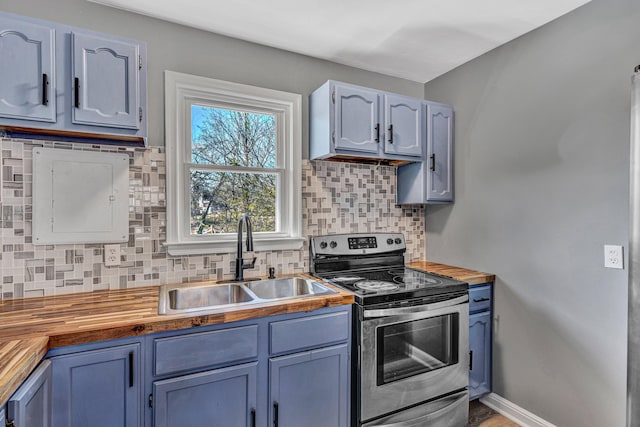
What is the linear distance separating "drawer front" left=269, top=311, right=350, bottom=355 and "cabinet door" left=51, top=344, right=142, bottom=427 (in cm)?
58

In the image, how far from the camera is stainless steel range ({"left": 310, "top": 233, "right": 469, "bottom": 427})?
69.8 inches

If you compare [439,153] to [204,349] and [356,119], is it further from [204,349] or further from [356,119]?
[204,349]

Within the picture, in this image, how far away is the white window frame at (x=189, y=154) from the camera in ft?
6.59

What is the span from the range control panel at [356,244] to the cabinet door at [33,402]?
152 cm

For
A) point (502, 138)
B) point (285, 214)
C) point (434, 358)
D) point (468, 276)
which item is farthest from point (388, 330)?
point (502, 138)

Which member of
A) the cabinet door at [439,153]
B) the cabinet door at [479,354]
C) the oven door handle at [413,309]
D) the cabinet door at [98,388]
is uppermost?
the cabinet door at [439,153]

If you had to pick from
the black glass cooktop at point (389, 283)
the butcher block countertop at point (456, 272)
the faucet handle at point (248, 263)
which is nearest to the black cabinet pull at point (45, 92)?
the faucet handle at point (248, 263)

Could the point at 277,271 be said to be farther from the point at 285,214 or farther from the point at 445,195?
the point at 445,195

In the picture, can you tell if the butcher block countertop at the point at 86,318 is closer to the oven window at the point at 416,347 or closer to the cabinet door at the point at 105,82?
the oven window at the point at 416,347

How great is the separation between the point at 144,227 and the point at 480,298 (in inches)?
85.2

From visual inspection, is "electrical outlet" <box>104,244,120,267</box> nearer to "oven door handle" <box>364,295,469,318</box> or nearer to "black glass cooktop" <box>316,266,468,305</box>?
"black glass cooktop" <box>316,266,468,305</box>

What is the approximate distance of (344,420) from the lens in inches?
70.1

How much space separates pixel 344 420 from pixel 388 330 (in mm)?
514

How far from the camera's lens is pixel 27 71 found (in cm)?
143
